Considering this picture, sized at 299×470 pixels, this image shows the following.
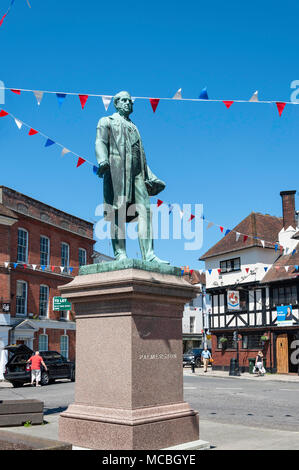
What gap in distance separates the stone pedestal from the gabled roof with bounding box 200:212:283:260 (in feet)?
93.9

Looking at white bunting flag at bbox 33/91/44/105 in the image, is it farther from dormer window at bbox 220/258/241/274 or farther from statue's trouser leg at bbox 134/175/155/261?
dormer window at bbox 220/258/241/274

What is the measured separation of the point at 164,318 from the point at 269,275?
28.1 m

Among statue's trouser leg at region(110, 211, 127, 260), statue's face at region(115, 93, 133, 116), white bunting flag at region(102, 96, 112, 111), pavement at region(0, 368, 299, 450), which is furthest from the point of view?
white bunting flag at region(102, 96, 112, 111)

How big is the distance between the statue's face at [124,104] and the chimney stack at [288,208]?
2893 centimetres

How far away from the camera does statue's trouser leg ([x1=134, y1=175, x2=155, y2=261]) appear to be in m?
7.47

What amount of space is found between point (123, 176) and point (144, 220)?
0.71 meters

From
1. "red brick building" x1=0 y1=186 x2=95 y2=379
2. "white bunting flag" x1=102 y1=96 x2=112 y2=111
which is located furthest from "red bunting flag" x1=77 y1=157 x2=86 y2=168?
"red brick building" x1=0 y1=186 x2=95 y2=379

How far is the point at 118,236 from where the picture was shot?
24.6 ft

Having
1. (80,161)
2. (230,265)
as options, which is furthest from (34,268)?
(80,161)

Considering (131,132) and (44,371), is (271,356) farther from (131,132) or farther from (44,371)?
(131,132)

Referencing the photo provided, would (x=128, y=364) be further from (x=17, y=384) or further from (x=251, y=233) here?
(x=251, y=233)

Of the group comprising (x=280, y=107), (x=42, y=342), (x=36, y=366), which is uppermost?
(x=280, y=107)
